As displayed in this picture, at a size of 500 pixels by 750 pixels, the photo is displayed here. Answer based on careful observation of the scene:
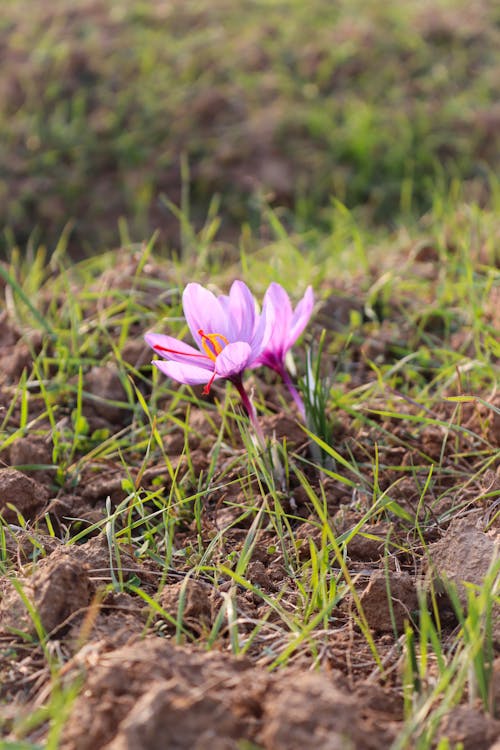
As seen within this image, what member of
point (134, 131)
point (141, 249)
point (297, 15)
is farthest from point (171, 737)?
point (297, 15)

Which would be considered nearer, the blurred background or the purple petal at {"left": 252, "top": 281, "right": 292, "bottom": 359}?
the purple petal at {"left": 252, "top": 281, "right": 292, "bottom": 359}

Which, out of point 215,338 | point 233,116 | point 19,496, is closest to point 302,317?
point 215,338

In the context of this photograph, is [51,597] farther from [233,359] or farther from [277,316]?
[277,316]

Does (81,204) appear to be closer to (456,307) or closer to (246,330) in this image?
(456,307)

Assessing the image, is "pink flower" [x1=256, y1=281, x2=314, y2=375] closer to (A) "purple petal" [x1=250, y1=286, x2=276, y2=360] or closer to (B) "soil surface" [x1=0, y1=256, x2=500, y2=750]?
(A) "purple petal" [x1=250, y1=286, x2=276, y2=360]

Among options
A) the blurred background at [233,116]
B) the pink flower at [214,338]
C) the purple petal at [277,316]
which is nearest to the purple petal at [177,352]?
the pink flower at [214,338]

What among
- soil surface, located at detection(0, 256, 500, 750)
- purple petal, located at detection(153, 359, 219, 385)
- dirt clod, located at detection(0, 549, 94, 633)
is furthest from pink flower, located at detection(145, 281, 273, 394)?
dirt clod, located at detection(0, 549, 94, 633)
